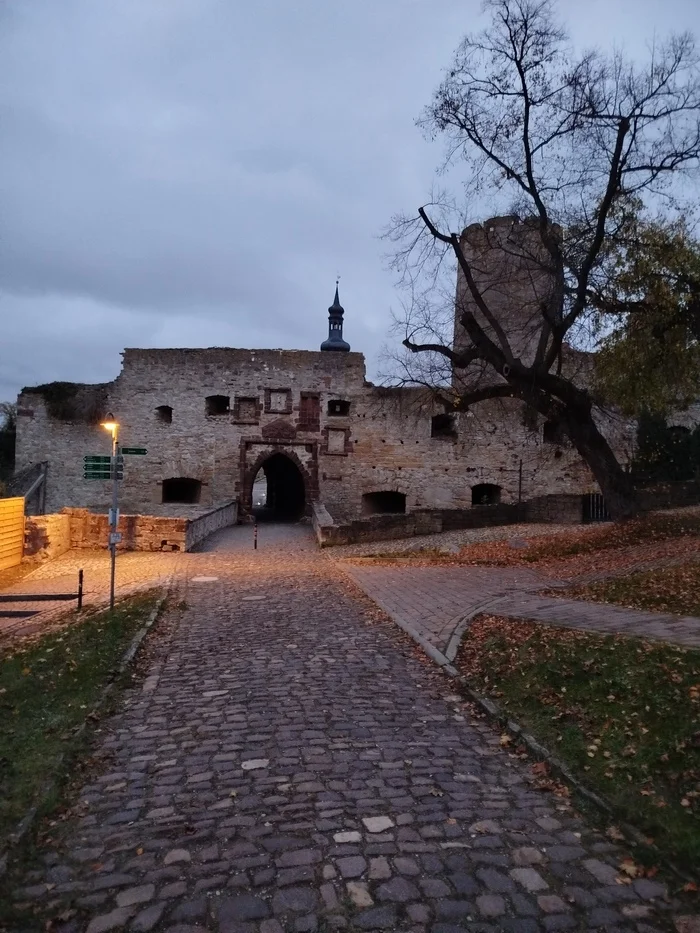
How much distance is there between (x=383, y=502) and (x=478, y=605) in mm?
20562

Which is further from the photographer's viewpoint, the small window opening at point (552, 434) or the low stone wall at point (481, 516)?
the small window opening at point (552, 434)

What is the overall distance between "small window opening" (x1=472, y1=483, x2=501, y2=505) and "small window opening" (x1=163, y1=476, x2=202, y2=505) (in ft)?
38.7

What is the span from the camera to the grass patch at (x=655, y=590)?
873cm

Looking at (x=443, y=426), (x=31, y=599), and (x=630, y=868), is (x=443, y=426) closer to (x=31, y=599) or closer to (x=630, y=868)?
(x=31, y=599)

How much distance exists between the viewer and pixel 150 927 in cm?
304

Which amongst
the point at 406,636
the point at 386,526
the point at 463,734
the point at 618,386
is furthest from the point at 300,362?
the point at 463,734

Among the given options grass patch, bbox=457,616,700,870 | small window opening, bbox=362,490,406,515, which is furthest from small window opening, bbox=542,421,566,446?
grass patch, bbox=457,616,700,870

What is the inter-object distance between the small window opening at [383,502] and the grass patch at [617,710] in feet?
71.6

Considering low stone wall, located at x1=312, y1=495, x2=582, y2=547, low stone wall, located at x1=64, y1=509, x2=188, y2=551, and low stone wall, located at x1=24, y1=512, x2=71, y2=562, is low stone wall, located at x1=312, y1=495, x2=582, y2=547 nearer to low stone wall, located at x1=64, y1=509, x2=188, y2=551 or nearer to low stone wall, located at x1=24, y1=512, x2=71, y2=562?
low stone wall, located at x1=64, y1=509, x2=188, y2=551

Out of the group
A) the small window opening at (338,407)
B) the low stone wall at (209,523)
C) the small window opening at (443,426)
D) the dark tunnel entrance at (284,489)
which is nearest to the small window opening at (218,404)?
the low stone wall at (209,523)

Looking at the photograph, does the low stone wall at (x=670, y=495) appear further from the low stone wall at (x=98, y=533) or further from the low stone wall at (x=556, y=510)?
the low stone wall at (x=98, y=533)

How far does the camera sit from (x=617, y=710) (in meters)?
5.27

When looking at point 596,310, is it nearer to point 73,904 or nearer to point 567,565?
point 567,565

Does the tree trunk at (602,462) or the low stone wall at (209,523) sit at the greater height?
the tree trunk at (602,462)
